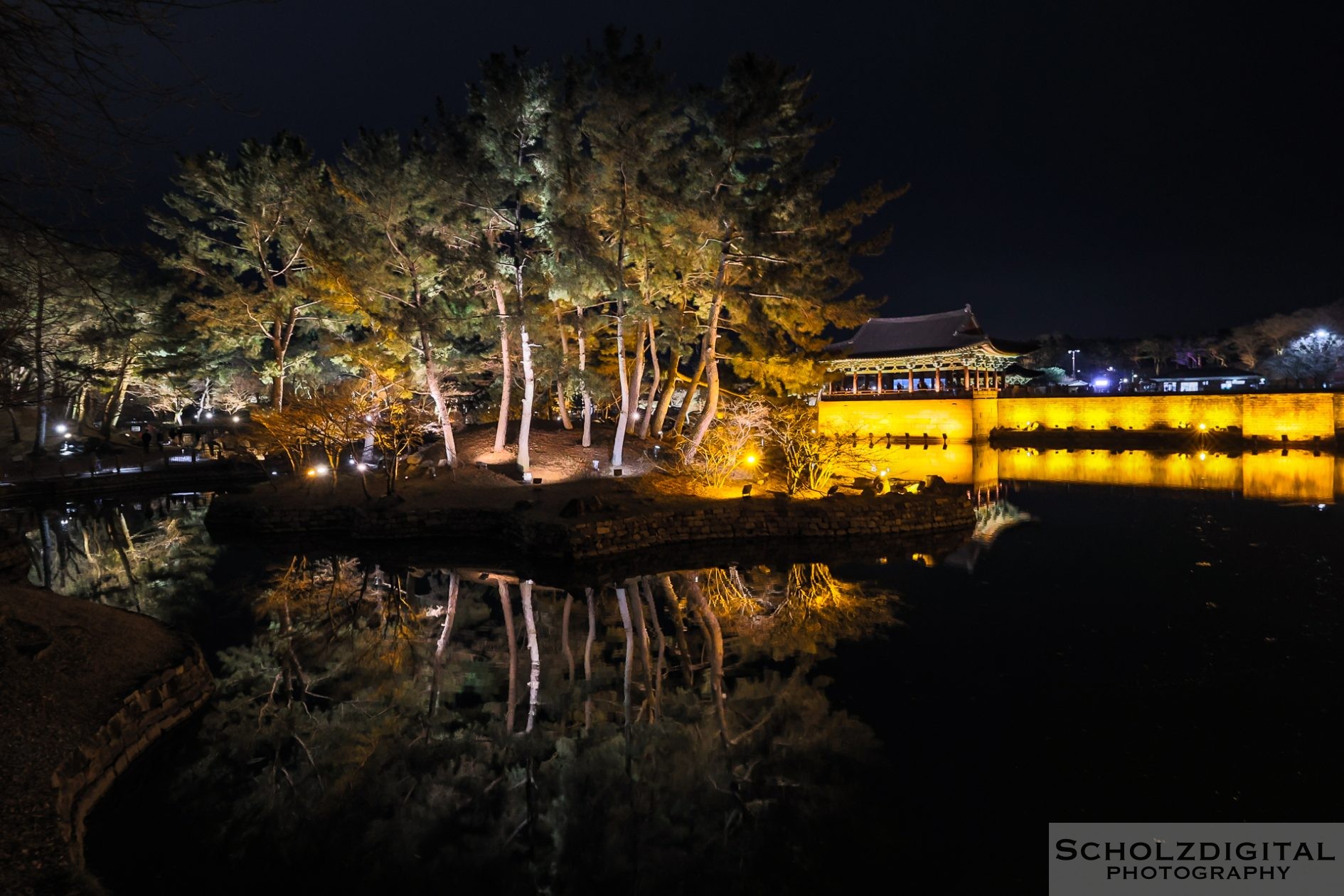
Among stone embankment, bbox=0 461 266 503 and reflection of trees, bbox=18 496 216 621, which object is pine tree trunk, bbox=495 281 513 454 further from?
stone embankment, bbox=0 461 266 503

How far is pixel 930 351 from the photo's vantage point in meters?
40.5

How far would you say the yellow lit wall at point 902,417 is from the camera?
1572 inches

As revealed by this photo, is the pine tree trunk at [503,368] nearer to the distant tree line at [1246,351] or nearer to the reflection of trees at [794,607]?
the reflection of trees at [794,607]

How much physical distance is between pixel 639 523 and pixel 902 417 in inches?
1179

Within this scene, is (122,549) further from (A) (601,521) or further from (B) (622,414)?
(B) (622,414)

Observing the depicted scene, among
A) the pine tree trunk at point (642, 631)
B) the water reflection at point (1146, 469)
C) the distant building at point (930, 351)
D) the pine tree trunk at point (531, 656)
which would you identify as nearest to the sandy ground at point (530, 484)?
the pine tree trunk at point (642, 631)

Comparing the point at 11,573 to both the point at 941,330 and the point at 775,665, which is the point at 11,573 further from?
the point at 941,330

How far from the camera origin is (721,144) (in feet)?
57.8

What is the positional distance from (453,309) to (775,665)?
1581 centimetres

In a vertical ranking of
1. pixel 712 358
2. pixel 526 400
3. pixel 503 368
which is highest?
pixel 712 358

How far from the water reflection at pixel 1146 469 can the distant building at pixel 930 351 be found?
244 inches

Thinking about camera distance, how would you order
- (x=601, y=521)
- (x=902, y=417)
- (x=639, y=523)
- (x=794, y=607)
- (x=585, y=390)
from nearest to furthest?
1. (x=794, y=607)
2. (x=601, y=521)
3. (x=639, y=523)
4. (x=585, y=390)
5. (x=902, y=417)

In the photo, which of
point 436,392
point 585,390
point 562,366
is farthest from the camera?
point 562,366

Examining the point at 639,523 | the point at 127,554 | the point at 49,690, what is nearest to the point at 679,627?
the point at 639,523
